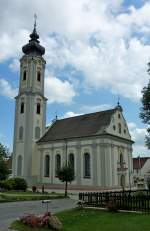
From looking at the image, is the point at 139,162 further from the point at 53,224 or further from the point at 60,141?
the point at 53,224

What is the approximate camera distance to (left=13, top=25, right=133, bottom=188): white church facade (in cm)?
4556

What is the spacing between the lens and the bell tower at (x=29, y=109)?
177 ft

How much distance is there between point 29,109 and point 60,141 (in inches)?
359

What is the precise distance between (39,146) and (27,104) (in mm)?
8205

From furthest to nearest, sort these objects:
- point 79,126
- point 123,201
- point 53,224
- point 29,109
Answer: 1. point 29,109
2. point 79,126
3. point 123,201
4. point 53,224

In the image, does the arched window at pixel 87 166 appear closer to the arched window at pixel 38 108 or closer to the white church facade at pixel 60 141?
the white church facade at pixel 60 141

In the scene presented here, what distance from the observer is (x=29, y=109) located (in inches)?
2185

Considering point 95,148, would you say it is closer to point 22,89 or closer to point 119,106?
point 119,106

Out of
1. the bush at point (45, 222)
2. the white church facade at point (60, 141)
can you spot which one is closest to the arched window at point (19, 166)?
the white church facade at point (60, 141)

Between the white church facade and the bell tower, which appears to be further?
the bell tower

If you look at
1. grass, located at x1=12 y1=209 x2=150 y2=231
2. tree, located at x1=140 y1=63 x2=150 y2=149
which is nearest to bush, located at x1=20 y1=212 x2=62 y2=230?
grass, located at x1=12 y1=209 x2=150 y2=231

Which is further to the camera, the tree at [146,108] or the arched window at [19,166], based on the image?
the arched window at [19,166]

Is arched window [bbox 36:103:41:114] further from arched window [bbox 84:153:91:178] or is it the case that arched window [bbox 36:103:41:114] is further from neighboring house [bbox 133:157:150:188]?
neighboring house [bbox 133:157:150:188]

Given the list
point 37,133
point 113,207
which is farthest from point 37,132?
point 113,207
